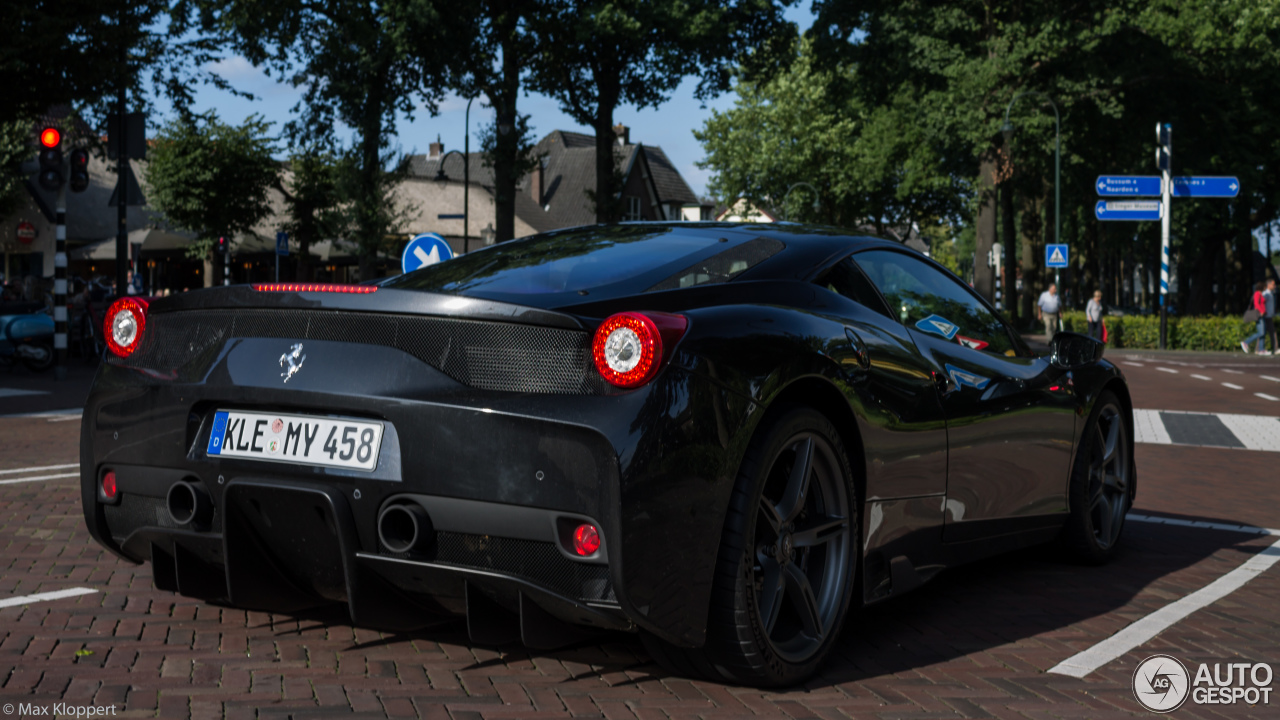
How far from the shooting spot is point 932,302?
4539 mm

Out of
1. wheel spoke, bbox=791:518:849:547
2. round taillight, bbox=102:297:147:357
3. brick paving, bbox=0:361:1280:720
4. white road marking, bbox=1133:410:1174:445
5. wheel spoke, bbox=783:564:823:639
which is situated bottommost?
white road marking, bbox=1133:410:1174:445

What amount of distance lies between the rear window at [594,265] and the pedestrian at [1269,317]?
2918 centimetres

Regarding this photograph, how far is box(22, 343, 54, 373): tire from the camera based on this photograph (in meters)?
18.5

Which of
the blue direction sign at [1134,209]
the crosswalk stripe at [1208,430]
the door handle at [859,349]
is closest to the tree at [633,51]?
the blue direction sign at [1134,209]

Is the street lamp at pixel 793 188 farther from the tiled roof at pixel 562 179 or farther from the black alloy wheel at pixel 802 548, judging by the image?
the black alloy wheel at pixel 802 548

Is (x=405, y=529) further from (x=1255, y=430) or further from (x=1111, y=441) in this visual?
(x=1255, y=430)

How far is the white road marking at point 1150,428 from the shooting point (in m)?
11.3

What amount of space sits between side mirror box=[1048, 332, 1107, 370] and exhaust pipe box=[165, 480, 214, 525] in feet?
11.0

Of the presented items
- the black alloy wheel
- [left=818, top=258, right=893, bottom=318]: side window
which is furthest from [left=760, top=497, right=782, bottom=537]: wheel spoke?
[left=818, top=258, right=893, bottom=318]: side window

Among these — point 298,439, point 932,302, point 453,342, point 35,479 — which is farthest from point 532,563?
point 35,479

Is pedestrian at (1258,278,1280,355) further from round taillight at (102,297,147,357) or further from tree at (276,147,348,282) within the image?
round taillight at (102,297,147,357)

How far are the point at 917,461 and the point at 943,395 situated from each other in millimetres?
293

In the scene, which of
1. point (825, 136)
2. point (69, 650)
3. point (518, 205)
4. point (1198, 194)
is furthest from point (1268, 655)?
point (518, 205)

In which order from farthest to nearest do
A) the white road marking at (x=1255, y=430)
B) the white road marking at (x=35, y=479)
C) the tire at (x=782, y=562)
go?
the white road marking at (x=1255, y=430)
the white road marking at (x=35, y=479)
the tire at (x=782, y=562)
